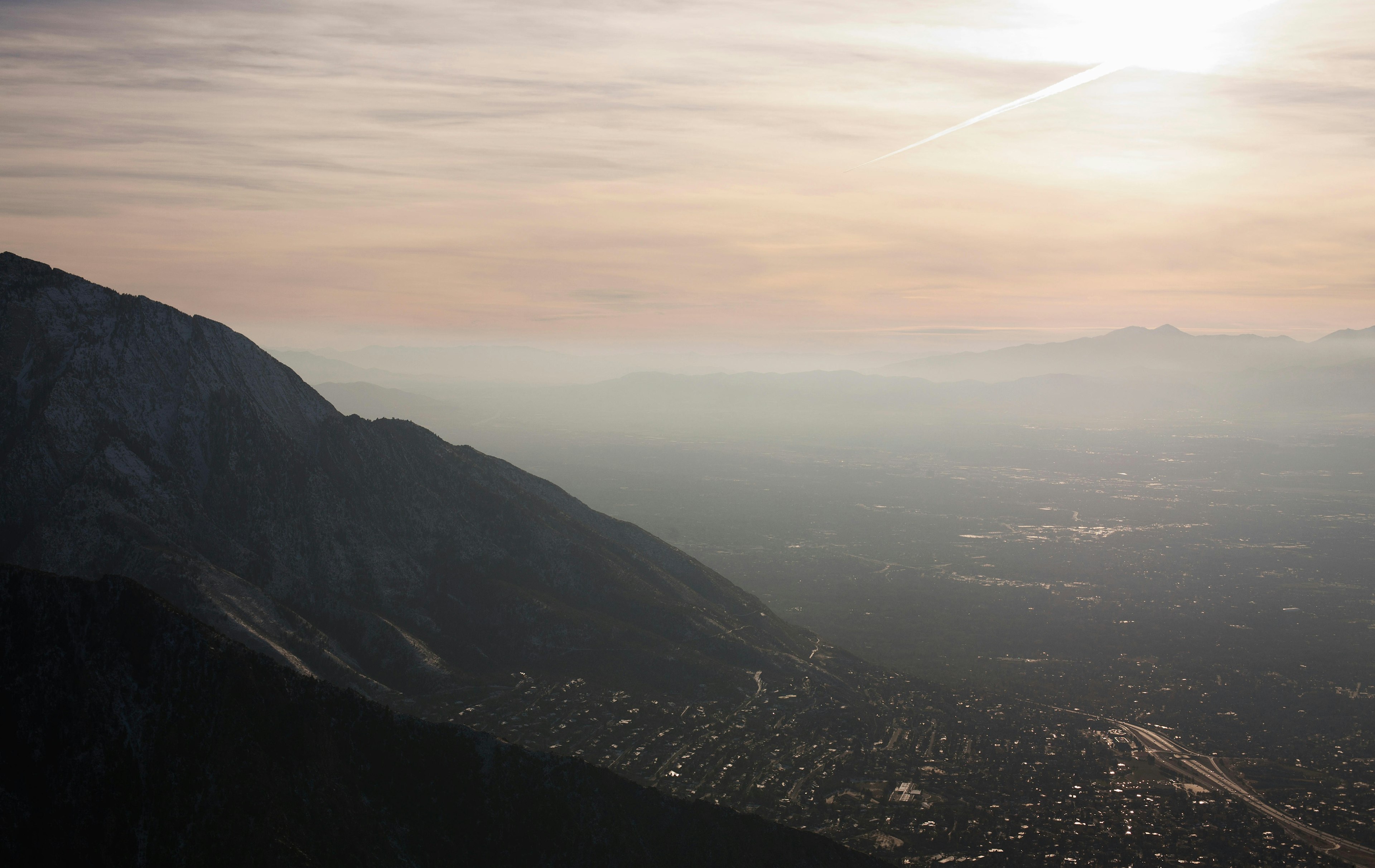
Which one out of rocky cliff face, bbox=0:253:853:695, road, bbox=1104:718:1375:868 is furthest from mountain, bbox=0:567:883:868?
road, bbox=1104:718:1375:868

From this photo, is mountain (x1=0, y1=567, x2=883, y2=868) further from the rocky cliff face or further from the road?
the road

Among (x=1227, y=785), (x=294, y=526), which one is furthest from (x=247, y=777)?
(x=1227, y=785)

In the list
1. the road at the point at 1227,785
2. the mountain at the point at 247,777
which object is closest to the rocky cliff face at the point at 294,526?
the mountain at the point at 247,777

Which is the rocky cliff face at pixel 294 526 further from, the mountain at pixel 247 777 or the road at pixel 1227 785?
the road at pixel 1227 785

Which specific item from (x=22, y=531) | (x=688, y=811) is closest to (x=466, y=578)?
(x=22, y=531)

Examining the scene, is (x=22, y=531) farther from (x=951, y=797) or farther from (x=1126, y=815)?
(x=1126, y=815)

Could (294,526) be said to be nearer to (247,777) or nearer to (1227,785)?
(247,777)
